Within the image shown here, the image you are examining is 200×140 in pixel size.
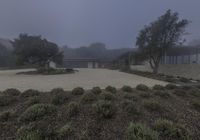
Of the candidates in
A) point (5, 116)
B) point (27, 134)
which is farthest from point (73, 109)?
point (5, 116)

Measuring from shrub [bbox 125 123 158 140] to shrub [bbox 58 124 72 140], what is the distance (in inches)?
50.8

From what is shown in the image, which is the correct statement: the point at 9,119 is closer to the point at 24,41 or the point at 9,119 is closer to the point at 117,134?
the point at 117,134

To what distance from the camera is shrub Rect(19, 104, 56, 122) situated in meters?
4.52

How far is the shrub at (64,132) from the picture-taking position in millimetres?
3796

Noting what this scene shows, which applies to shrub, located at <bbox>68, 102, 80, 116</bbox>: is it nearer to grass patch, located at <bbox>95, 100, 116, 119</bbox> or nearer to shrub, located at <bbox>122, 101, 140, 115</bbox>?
grass patch, located at <bbox>95, 100, 116, 119</bbox>

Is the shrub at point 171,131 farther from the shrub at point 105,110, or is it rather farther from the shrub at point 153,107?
the shrub at point 105,110

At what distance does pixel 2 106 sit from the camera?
560 centimetres

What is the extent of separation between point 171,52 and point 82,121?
21.9 metres

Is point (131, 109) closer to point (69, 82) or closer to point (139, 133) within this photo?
point (139, 133)

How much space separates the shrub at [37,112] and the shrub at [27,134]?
0.49 m

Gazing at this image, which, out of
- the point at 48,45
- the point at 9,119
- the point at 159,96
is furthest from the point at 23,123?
the point at 48,45

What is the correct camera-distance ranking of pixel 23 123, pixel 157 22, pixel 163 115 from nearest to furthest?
pixel 23 123 → pixel 163 115 → pixel 157 22

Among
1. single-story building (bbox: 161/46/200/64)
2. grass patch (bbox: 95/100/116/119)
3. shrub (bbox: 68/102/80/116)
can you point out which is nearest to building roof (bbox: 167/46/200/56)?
single-story building (bbox: 161/46/200/64)

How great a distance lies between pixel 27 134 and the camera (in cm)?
375
